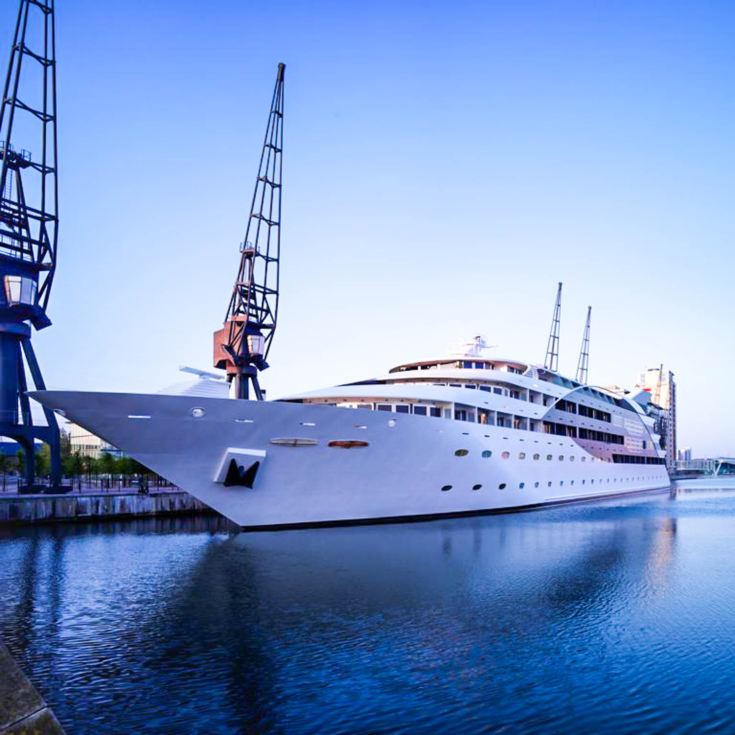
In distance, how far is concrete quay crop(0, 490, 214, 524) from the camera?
95.8 feet

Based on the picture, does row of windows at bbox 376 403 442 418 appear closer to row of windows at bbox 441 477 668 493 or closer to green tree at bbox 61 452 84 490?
row of windows at bbox 441 477 668 493

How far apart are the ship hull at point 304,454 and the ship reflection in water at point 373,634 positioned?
70.7 inches

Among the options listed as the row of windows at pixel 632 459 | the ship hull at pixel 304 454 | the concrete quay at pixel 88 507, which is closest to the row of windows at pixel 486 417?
the ship hull at pixel 304 454

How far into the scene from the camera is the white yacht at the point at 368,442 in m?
20.2

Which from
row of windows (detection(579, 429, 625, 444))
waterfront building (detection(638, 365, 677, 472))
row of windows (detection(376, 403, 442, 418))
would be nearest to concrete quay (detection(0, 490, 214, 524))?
row of windows (detection(376, 403, 442, 418))

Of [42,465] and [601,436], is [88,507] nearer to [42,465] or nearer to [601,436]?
[42,465]

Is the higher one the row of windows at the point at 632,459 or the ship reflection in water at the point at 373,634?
the row of windows at the point at 632,459

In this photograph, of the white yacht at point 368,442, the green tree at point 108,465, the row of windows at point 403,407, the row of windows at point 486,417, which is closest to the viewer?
the white yacht at point 368,442

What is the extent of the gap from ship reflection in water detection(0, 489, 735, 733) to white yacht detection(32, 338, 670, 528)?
224cm

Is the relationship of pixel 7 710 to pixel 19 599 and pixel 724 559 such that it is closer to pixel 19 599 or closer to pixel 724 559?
pixel 19 599

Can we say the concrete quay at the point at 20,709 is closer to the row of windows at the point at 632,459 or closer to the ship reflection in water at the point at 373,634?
the ship reflection in water at the point at 373,634

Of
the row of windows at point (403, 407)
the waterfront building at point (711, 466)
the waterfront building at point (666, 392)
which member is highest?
the waterfront building at point (666, 392)

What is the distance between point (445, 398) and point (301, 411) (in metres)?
8.50

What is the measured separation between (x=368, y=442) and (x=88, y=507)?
17.8 m
